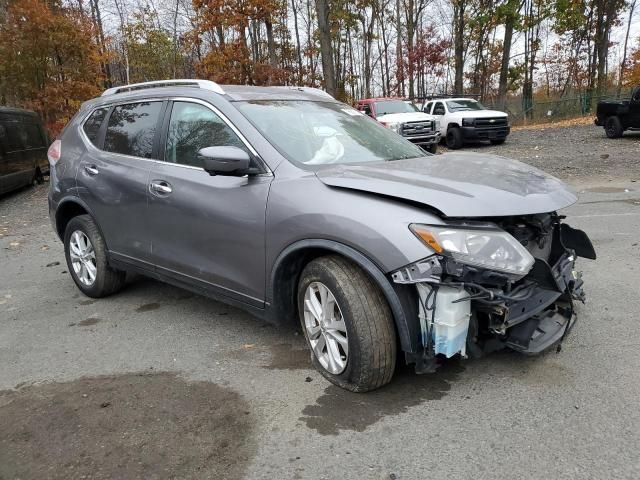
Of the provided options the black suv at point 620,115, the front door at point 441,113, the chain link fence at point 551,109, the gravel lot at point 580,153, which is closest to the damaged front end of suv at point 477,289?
the gravel lot at point 580,153

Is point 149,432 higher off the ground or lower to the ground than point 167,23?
lower

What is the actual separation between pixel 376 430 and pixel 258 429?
0.62 m

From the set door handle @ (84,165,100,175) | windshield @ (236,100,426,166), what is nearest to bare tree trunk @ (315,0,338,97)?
door handle @ (84,165,100,175)

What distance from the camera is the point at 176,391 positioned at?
3.24 metres

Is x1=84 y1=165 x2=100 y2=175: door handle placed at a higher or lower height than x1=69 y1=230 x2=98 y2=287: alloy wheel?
higher

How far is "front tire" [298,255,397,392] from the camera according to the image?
2.83 m

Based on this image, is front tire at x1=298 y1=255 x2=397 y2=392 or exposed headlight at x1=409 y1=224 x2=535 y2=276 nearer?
exposed headlight at x1=409 y1=224 x2=535 y2=276

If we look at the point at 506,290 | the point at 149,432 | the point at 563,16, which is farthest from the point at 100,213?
the point at 563,16

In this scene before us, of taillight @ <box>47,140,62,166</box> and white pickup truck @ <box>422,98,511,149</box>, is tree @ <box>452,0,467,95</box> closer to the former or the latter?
white pickup truck @ <box>422,98,511,149</box>

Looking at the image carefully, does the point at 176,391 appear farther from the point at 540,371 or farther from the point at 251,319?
the point at 540,371

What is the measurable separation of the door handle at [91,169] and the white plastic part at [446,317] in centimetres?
326

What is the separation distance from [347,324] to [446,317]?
1.78 feet

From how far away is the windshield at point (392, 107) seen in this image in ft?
59.9

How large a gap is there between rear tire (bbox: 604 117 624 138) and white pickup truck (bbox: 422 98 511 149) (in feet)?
10.4
